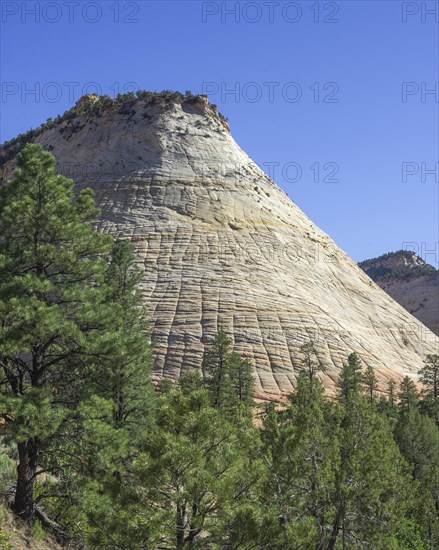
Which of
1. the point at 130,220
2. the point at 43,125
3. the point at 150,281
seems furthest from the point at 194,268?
the point at 43,125

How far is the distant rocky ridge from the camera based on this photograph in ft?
420

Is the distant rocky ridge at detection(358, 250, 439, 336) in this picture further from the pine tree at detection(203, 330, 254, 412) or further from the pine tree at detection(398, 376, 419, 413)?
the pine tree at detection(203, 330, 254, 412)

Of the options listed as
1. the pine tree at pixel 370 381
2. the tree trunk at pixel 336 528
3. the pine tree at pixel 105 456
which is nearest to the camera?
the pine tree at pixel 105 456

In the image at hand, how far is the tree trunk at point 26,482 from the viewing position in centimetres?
1402

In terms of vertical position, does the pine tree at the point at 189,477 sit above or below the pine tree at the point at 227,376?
below

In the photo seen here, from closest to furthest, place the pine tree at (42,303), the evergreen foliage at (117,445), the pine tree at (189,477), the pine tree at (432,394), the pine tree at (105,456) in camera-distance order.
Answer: the pine tree at (189,477), the evergreen foliage at (117,445), the pine tree at (105,456), the pine tree at (42,303), the pine tree at (432,394)

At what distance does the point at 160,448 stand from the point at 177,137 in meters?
65.0

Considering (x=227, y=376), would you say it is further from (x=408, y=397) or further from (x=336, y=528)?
(x=336, y=528)

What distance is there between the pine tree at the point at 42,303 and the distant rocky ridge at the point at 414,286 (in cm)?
11010

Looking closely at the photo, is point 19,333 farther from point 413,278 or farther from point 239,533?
point 413,278

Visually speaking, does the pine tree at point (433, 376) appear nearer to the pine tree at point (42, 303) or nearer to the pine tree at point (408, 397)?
the pine tree at point (408, 397)

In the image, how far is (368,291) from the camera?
65.0 meters

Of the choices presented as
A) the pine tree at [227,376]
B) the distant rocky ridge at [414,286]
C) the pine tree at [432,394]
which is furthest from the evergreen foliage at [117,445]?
the distant rocky ridge at [414,286]

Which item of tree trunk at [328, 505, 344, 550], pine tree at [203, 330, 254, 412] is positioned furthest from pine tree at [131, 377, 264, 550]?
pine tree at [203, 330, 254, 412]
